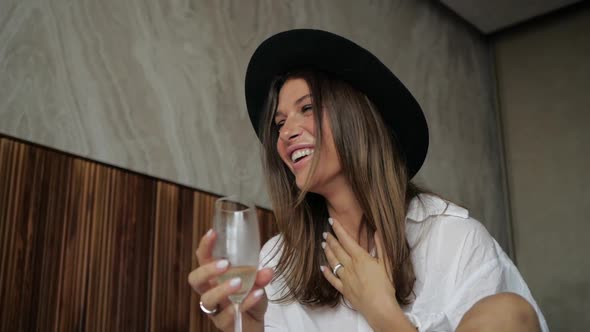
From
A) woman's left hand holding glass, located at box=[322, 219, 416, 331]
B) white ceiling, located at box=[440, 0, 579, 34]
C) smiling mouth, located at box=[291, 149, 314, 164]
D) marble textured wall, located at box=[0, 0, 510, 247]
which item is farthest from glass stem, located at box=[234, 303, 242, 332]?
white ceiling, located at box=[440, 0, 579, 34]

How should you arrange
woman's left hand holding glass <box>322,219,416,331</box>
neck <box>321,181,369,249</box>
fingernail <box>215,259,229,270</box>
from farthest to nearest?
neck <box>321,181,369,249</box> → woman's left hand holding glass <box>322,219,416,331</box> → fingernail <box>215,259,229,270</box>

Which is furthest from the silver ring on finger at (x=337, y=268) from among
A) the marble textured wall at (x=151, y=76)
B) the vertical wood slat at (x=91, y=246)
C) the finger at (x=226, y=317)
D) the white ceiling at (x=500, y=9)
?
the white ceiling at (x=500, y=9)

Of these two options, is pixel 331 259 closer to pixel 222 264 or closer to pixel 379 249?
pixel 379 249

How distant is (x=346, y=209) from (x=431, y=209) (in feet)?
0.71

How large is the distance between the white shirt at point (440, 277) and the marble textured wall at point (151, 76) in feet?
2.42

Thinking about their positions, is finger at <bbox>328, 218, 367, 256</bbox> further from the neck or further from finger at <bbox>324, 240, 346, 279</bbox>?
the neck

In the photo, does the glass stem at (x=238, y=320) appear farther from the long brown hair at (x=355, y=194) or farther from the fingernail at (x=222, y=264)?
the long brown hair at (x=355, y=194)

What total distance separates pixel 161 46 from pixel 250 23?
0.52 meters

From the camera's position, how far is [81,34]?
192 centimetres

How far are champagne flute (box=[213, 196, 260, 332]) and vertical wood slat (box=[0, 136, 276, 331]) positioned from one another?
0.92 meters

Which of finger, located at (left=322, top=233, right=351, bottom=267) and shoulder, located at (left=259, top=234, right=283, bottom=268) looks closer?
finger, located at (left=322, top=233, right=351, bottom=267)

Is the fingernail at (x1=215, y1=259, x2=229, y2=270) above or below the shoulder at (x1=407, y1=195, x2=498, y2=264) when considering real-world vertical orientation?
below

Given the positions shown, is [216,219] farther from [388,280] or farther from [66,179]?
[66,179]

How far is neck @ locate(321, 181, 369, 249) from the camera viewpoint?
1.57 meters
